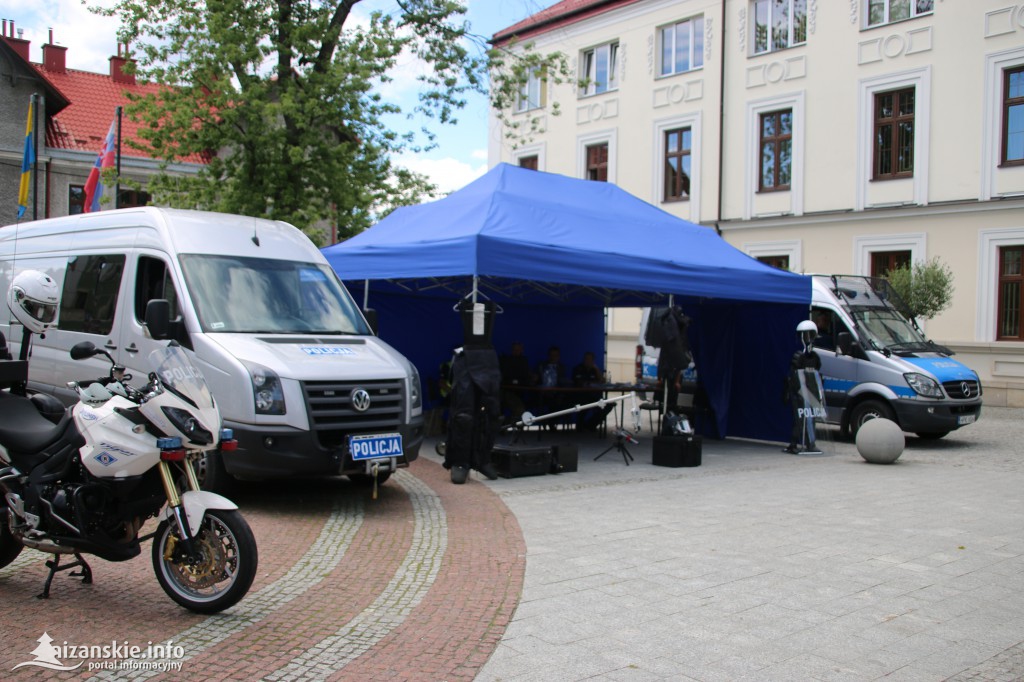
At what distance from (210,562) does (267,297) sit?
13.1 feet

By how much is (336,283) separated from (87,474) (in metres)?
4.41

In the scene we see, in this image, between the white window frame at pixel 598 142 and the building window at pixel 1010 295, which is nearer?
the building window at pixel 1010 295

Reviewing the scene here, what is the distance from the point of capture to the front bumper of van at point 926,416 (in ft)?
43.7

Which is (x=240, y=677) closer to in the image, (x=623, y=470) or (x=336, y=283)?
(x=336, y=283)

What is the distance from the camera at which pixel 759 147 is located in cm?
2659

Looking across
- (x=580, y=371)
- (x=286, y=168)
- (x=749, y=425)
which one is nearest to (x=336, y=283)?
(x=580, y=371)

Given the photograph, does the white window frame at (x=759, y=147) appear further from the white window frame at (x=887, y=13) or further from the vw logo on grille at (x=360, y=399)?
the vw logo on grille at (x=360, y=399)

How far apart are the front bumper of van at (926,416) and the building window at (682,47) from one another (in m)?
17.2

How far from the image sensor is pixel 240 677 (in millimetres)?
4129

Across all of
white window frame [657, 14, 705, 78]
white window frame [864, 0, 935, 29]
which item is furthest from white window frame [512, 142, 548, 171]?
white window frame [864, 0, 935, 29]

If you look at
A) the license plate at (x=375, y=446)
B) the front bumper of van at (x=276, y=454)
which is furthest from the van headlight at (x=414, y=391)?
the front bumper of van at (x=276, y=454)

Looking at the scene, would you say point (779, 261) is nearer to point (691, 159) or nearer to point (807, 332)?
point (691, 159)

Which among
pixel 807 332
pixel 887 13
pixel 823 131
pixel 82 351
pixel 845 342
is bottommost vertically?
pixel 82 351

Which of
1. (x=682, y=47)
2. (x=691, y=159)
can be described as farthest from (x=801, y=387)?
(x=682, y=47)
